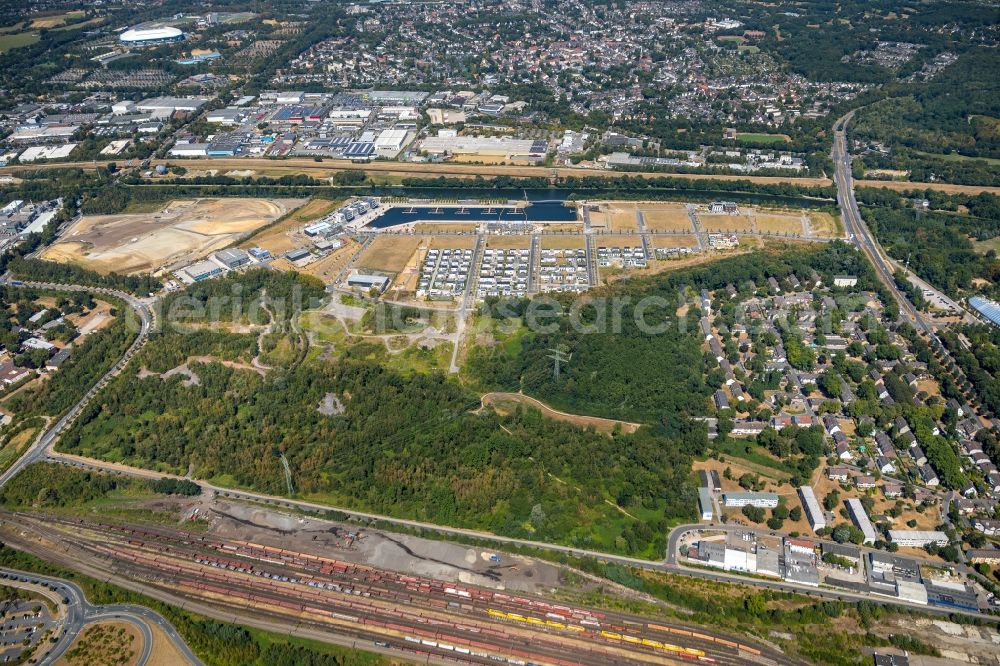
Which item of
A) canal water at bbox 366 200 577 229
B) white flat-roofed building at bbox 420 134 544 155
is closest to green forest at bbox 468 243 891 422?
canal water at bbox 366 200 577 229

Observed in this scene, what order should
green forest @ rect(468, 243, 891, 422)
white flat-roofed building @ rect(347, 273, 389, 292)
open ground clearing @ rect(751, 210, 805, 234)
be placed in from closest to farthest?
green forest @ rect(468, 243, 891, 422), white flat-roofed building @ rect(347, 273, 389, 292), open ground clearing @ rect(751, 210, 805, 234)

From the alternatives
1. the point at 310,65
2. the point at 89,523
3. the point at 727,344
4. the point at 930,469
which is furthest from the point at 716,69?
the point at 89,523

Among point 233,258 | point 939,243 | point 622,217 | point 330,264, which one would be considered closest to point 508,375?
point 330,264

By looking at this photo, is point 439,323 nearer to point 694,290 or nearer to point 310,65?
point 694,290

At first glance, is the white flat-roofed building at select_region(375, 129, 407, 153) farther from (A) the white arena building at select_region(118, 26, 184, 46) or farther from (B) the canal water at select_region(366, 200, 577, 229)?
(A) the white arena building at select_region(118, 26, 184, 46)

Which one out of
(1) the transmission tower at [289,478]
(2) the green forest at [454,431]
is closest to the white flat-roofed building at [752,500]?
(2) the green forest at [454,431]

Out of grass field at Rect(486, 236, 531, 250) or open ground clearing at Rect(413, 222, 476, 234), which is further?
open ground clearing at Rect(413, 222, 476, 234)

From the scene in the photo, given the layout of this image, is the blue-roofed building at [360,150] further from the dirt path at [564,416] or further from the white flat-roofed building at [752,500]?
the white flat-roofed building at [752,500]

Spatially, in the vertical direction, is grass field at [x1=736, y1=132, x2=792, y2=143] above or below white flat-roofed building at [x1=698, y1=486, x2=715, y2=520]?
above
